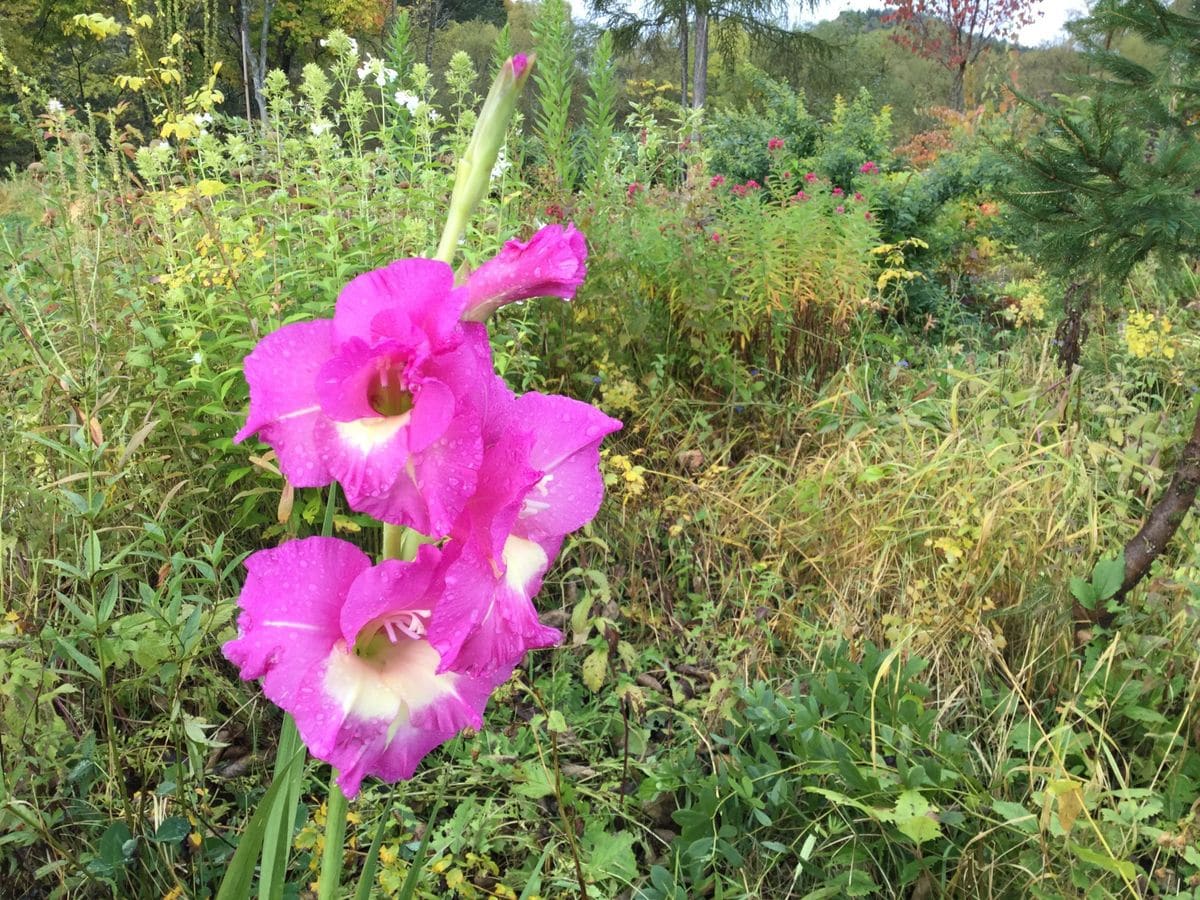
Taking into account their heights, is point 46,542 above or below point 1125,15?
below

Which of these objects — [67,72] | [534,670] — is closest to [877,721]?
[534,670]

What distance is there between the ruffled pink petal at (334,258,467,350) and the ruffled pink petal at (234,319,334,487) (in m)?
→ 0.03

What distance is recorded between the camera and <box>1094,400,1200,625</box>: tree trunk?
7.34 ft

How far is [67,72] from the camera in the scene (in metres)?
19.2

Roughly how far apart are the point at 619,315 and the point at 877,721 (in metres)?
2.11

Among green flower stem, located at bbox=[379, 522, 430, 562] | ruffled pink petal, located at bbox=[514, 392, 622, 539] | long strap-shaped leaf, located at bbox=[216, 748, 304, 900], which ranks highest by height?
ruffled pink petal, located at bbox=[514, 392, 622, 539]

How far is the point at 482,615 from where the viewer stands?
27.5 inches

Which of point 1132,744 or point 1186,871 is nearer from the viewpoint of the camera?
point 1186,871

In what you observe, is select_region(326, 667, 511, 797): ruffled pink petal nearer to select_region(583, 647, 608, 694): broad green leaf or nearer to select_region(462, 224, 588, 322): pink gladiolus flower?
select_region(462, 224, 588, 322): pink gladiolus flower

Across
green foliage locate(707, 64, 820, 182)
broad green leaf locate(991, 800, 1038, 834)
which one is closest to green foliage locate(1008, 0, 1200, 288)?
broad green leaf locate(991, 800, 1038, 834)

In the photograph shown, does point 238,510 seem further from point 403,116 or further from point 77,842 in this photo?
point 403,116

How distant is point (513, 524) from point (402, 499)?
115 millimetres

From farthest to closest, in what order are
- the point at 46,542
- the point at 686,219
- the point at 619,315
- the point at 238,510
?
the point at 686,219, the point at 619,315, the point at 238,510, the point at 46,542

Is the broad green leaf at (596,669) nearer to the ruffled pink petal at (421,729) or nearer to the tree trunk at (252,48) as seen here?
the ruffled pink petal at (421,729)
